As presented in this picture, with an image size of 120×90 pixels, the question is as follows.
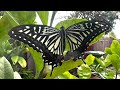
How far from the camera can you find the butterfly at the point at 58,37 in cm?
60

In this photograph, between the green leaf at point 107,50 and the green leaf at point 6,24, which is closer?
the green leaf at point 6,24

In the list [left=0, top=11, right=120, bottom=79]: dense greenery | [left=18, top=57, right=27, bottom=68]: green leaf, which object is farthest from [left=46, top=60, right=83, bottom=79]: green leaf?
[left=18, top=57, right=27, bottom=68]: green leaf

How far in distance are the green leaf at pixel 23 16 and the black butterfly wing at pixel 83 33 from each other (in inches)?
4.6

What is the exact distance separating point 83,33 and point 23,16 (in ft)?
0.66

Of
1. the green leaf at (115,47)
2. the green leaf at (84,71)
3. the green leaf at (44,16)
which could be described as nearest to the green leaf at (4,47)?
the green leaf at (44,16)

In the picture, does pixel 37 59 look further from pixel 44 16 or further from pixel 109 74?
pixel 109 74

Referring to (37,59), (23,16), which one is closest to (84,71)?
(37,59)

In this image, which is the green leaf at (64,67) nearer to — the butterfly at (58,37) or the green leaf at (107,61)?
the butterfly at (58,37)

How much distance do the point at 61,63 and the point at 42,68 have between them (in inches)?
2.4
